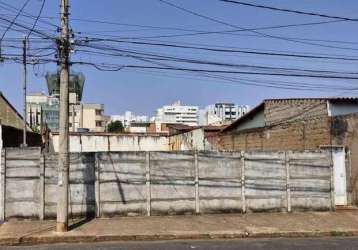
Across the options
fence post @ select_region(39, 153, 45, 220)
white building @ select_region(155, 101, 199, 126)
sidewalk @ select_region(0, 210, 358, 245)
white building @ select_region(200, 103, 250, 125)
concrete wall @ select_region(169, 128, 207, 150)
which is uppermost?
white building @ select_region(155, 101, 199, 126)

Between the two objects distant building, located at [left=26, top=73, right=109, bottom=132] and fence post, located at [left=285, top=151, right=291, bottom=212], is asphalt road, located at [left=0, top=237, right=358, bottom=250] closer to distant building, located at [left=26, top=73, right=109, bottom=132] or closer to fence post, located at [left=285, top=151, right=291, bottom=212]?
fence post, located at [left=285, top=151, right=291, bottom=212]

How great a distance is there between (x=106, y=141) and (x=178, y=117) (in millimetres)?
74380

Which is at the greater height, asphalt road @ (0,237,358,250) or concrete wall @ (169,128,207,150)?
concrete wall @ (169,128,207,150)

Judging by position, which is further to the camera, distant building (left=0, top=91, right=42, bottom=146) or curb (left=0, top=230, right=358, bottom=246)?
distant building (left=0, top=91, right=42, bottom=146)

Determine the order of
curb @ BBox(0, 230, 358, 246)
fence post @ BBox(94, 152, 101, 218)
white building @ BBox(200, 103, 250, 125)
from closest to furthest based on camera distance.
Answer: curb @ BBox(0, 230, 358, 246) < fence post @ BBox(94, 152, 101, 218) < white building @ BBox(200, 103, 250, 125)

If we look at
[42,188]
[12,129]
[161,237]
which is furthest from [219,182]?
[12,129]

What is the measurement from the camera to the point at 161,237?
1223 centimetres

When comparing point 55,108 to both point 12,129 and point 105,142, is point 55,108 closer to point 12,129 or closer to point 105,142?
point 105,142

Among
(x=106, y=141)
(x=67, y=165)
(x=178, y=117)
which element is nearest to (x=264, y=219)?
(x=67, y=165)

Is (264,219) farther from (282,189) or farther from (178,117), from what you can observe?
(178,117)

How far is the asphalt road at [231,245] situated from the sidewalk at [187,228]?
1.56ft

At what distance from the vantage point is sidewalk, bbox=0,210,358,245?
39.4ft

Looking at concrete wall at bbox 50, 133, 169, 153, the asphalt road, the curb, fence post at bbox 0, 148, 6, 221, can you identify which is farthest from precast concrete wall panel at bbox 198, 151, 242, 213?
concrete wall at bbox 50, 133, 169, 153

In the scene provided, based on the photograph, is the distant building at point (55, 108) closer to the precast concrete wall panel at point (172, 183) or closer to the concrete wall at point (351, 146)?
the precast concrete wall panel at point (172, 183)
